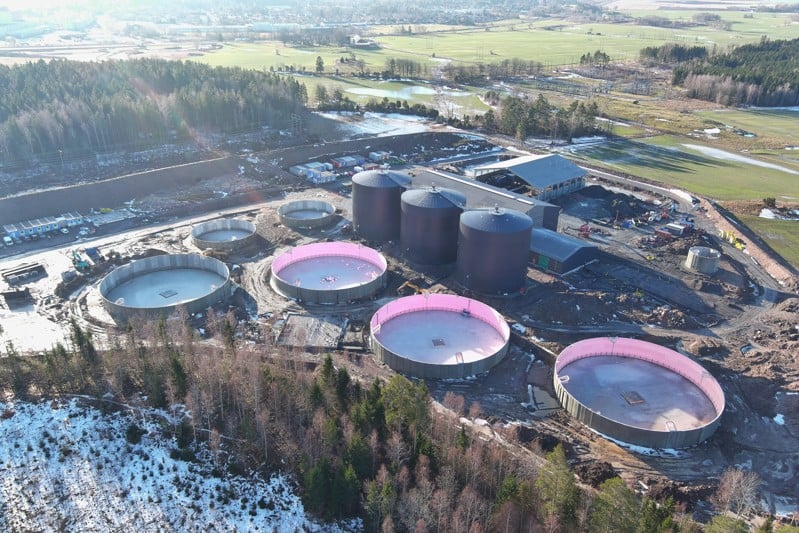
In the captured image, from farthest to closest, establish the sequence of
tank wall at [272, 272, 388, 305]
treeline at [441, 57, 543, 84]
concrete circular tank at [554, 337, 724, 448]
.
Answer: treeline at [441, 57, 543, 84], tank wall at [272, 272, 388, 305], concrete circular tank at [554, 337, 724, 448]

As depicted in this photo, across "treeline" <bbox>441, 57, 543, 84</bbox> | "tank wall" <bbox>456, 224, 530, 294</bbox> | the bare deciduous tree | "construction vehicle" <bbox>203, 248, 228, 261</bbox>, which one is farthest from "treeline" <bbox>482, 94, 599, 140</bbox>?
the bare deciduous tree

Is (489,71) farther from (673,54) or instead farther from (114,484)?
(114,484)

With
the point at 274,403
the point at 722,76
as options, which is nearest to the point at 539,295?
the point at 274,403

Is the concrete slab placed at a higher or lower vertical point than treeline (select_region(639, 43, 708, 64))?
lower

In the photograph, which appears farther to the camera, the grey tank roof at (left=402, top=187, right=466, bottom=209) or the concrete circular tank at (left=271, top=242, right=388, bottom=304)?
the grey tank roof at (left=402, top=187, right=466, bottom=209)

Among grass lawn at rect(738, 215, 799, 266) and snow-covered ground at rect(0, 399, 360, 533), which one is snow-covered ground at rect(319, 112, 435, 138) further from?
snow-covered ground at rect(0, 399, 360, 533)

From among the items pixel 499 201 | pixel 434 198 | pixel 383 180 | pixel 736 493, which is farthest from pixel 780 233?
pixel 383 180

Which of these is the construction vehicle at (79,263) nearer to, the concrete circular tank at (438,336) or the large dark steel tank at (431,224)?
the concrete circular tank at (438,336)

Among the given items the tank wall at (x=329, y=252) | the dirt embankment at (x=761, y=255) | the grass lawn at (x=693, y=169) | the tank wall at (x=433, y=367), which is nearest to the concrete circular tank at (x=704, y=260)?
the dirt embankment at (x=761, y=255)

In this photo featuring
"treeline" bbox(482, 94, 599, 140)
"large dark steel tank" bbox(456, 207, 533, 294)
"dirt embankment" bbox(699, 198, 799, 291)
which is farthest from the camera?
"treeline" bbox(482, 94, 599, 140)
